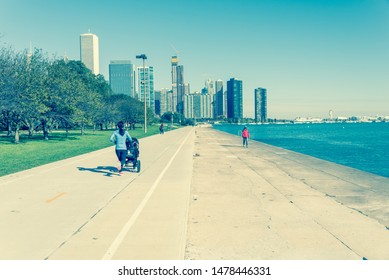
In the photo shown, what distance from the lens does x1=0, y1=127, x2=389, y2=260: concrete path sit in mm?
5812

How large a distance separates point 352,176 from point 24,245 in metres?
13.4

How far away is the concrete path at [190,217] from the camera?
229 inches

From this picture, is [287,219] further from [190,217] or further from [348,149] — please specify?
[348,149]

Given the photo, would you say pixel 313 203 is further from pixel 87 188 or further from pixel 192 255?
pixel 87 188

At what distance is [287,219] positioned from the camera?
7.81 metres

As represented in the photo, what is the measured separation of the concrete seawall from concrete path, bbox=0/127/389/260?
2cm

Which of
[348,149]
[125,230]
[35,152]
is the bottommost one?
[348,149]

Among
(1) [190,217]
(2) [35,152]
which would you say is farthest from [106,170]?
(2) [35,152]

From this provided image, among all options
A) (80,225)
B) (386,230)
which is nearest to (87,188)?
(80,225)

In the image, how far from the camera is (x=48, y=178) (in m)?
13.7

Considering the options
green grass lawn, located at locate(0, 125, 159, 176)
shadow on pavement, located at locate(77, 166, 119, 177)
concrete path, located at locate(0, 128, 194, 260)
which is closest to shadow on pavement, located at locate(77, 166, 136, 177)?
shadow on pavement, located at locate(77, 166, 119, 177)

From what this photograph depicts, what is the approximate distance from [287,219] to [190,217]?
78.9 inches

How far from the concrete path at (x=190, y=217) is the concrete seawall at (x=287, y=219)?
0.7 inches

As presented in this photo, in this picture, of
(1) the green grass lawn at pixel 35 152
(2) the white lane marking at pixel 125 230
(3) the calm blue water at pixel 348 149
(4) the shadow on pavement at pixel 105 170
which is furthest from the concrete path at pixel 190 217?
(3) the calm blue water at pixel 348 149
